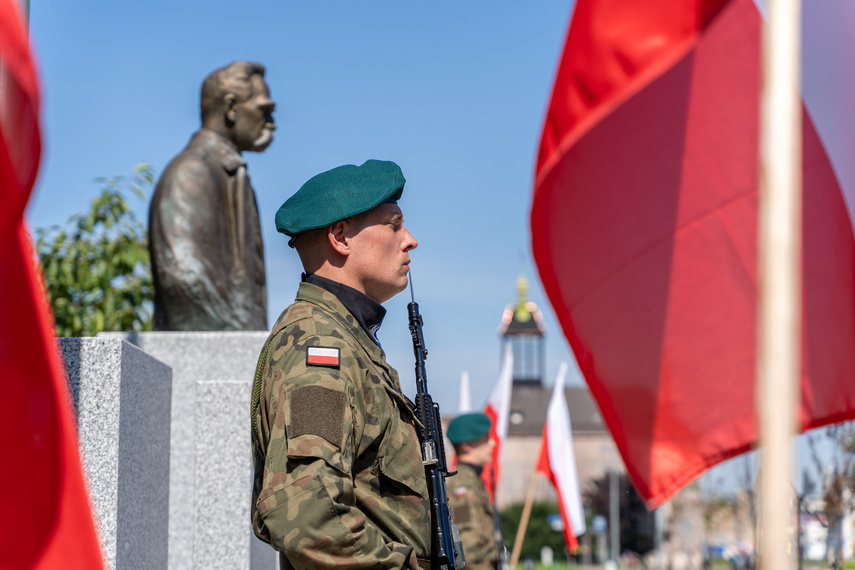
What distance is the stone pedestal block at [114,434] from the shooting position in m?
4.01

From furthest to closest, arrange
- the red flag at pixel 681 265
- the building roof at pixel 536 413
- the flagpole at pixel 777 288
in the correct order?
the building roof at pixel 536 413 < the red flag at pixel 681 265 < the flagpole at pixel 777 288

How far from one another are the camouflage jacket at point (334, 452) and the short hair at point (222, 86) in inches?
150

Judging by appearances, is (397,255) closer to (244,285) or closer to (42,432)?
(42,432)

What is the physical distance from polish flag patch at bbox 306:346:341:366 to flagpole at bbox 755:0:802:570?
3.34 feet

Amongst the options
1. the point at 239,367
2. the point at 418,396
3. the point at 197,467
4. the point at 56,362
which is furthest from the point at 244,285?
the point at 56,362

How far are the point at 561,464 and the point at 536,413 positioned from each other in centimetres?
8087

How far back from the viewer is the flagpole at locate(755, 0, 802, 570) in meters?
2.01

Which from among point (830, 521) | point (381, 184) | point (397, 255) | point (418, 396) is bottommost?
point (830, 521)

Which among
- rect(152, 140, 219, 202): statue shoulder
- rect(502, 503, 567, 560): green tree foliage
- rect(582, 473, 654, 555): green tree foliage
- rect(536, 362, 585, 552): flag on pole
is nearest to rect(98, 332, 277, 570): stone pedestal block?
rect(152, 140, 219, 202): statue shoulder

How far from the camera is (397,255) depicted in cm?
305

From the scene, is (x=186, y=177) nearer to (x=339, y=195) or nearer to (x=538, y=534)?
(x=339, y=195)

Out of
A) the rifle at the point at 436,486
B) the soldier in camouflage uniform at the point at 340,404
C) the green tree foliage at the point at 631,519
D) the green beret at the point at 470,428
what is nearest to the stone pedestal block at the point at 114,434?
the soldier in camouflage uniform at the point at 340,404

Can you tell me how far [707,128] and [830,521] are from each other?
6.49 m

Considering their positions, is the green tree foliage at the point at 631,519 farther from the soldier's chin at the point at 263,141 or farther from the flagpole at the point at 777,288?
the flagpole at the point at 777,288
